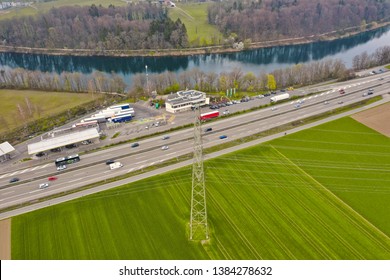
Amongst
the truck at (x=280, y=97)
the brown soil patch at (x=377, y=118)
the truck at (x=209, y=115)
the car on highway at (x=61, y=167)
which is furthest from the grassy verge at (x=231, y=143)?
the truck at (x=280, y=97)

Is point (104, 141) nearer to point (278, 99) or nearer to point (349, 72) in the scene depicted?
point (278, 99)

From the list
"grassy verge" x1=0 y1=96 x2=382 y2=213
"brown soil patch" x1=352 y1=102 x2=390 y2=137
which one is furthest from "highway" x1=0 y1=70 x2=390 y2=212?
"brown soil patch" x1=352 y1=102 x2=390 y2=137

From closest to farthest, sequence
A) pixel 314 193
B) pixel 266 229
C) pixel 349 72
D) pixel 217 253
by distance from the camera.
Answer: pixel 217 253
pixel 266 229
pixel 314 193
pixel 349 72

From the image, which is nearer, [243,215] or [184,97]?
[243,215]

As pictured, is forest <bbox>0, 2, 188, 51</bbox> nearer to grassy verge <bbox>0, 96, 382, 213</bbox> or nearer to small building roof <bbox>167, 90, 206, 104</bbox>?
small building roof <bbox>167, 90, 206, 104</bbox>

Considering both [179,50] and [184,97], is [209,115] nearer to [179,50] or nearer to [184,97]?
[184,97]

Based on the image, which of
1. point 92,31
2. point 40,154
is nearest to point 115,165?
point 40,154

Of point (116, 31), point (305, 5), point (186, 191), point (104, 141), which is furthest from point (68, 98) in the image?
point (305, 5)
